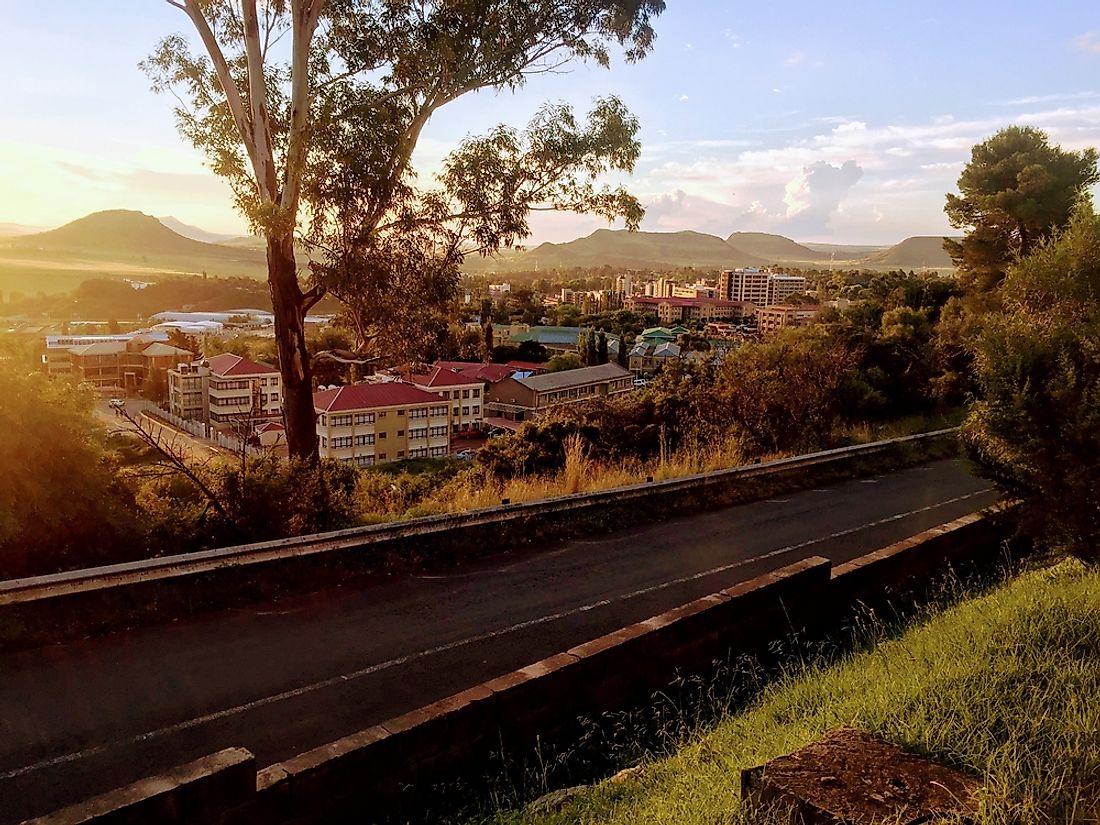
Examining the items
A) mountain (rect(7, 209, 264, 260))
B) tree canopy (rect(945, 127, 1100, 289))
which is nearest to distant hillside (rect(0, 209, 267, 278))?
mountain (rect(7, 209, 264, 260))

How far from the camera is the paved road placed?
16.2 ft

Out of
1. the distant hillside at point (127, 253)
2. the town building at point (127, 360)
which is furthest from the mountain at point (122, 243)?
the town building at point (127, 360)

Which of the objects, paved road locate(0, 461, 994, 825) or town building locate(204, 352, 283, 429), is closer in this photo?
paved road locate(0, 461, 994, 825)

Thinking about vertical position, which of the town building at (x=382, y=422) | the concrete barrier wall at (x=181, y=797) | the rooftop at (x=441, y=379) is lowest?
the town building at (x=382, y=422)

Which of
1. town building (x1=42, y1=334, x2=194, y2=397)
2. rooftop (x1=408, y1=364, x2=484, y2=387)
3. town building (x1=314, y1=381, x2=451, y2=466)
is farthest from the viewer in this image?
rooftop (x1=408, y1=364, x2=484, y2=387)

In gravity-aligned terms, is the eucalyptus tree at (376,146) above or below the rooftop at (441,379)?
above

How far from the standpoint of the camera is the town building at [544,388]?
198 feet

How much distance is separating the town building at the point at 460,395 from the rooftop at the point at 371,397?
116 inches

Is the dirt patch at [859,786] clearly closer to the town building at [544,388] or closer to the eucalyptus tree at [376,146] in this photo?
the eucalyptus tree at [376,146]

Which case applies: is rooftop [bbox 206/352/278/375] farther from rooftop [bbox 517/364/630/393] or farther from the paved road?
the paved road

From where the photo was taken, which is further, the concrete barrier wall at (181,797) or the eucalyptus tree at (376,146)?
the eucalyptus tree at (376,146)

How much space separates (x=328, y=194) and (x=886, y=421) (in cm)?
1661

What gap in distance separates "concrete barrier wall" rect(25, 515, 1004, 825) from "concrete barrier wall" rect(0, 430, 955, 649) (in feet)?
11.2

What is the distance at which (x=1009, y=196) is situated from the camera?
29125mm
